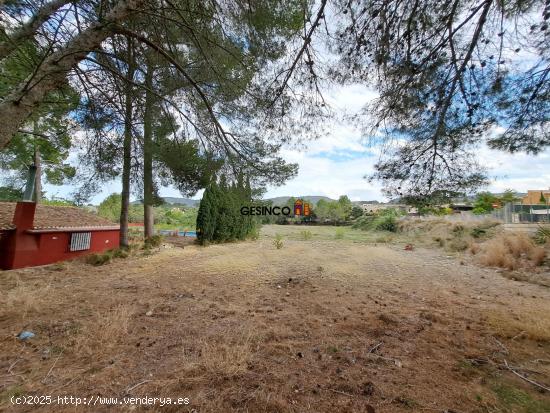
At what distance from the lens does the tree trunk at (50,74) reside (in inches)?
73.5

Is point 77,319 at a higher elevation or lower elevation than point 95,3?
lower

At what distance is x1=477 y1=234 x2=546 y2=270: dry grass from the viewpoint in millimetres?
6031

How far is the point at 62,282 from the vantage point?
440 cm

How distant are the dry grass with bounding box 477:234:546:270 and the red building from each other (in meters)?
11.5

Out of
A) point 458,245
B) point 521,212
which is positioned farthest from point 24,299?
point 521,212

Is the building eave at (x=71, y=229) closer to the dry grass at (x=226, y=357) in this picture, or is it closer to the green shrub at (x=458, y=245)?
the dry grass at (x=226, y=357)

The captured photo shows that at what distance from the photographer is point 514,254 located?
21.5 ft

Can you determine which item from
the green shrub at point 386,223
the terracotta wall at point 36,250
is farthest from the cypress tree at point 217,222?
the green shrub at point 386,223

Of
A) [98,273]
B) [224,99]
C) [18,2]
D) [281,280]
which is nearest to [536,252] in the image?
[281,280]

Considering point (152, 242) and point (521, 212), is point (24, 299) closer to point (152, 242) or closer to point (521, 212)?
point (152, 242)

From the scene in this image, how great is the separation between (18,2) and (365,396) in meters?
3.70

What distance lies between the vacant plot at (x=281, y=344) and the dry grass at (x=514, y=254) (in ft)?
6.37

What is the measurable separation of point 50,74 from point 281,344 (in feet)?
9.73

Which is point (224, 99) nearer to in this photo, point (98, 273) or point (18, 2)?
point (18, 2)
